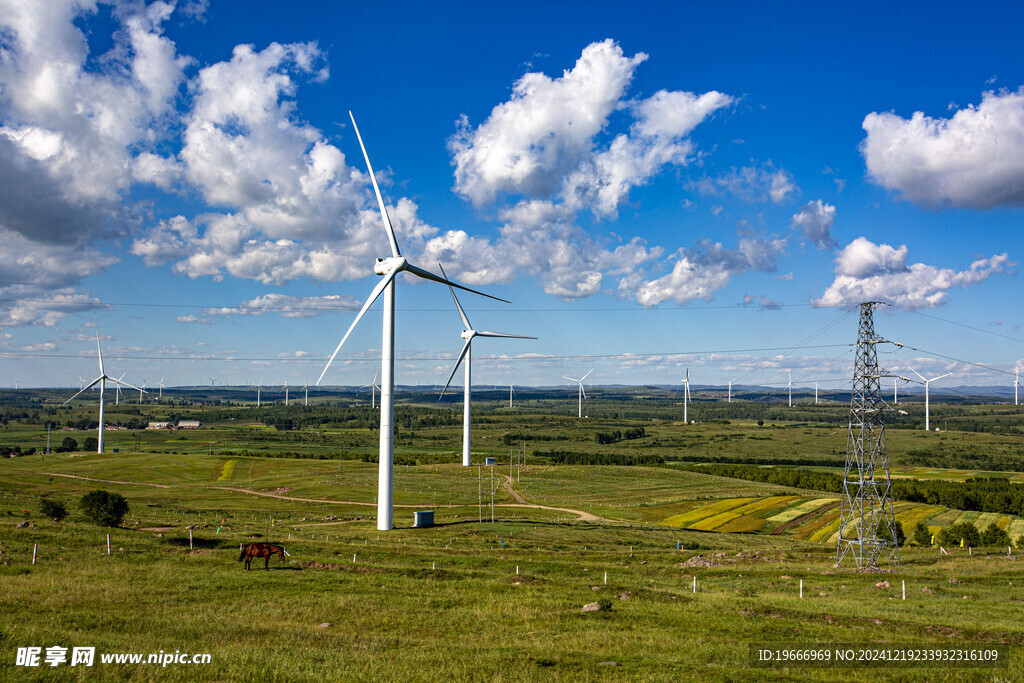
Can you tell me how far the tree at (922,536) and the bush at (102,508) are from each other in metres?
94.5

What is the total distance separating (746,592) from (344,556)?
96.0 ft

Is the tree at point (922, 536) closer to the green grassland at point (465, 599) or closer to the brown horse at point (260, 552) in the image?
the green grassland at point (465, 599)

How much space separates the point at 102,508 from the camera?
58.7 metres

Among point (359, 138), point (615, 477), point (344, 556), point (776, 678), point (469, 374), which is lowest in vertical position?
point (615, 477)

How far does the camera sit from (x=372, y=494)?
114875 millimetres

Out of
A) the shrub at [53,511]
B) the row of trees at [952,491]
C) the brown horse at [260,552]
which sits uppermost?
the brown horse at [260,552]

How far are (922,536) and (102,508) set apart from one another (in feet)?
317

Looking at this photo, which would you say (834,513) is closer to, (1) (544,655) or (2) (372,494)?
(2) (372,494)

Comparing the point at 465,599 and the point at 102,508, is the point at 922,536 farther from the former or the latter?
the point at 102,508

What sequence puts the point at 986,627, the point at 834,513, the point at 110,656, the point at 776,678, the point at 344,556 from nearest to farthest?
the point at 110,656 < the point at 776,678 < the point at 986,627 < the point at 344,556 < the point at 834,513

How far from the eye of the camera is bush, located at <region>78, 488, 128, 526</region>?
188 ft

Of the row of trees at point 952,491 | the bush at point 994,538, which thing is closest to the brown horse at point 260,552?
the bush at point 994,538

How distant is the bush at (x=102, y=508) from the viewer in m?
57.4

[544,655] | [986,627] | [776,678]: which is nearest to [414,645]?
[544,655]
